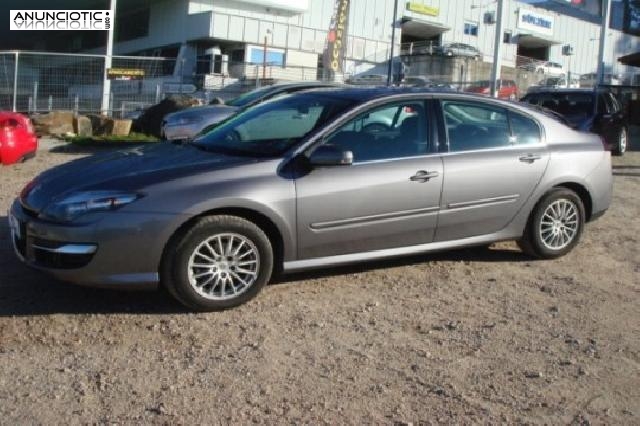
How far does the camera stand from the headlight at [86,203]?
455cm

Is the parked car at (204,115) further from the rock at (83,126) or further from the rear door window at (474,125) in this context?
the rear door window at (474,125)

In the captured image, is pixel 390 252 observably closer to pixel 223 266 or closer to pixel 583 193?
pixel 223 266

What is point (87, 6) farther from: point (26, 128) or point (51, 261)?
point (51, 261)

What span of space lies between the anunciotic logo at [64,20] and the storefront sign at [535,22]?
35.3m

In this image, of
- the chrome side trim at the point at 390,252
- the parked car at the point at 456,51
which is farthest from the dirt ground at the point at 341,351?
the parked car at the point at 456,51

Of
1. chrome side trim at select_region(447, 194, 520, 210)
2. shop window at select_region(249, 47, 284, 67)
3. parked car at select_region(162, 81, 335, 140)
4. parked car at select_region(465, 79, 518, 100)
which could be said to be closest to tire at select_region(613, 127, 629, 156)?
parked car at select_region(162, 81, 335, 140)

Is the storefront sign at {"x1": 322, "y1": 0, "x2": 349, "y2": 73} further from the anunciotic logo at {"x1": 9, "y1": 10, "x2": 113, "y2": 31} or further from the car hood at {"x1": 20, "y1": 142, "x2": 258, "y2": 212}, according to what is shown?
the car hood at {"x1": 20, "y1": 142, "x2": 258, "y2": 212}

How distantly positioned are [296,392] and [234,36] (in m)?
36.2

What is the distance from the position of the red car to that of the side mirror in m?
7.09

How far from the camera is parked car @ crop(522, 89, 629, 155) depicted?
1449 centimetres

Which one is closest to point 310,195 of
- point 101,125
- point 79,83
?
point 101,125

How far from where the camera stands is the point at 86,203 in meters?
Result: 4.57

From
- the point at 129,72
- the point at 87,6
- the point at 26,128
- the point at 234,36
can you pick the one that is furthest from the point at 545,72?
the point at 26,128

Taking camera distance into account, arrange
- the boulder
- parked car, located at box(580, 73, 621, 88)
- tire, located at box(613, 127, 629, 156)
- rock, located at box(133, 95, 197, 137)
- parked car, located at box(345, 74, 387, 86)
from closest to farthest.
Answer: the boulder, tire, located at box(613, 127, 629, 156), rock, located at box(133, 95, 197, 137), parked car, located at box(345, 74, 387, 86), parked car, located at box(580, 73, 621, 88)
